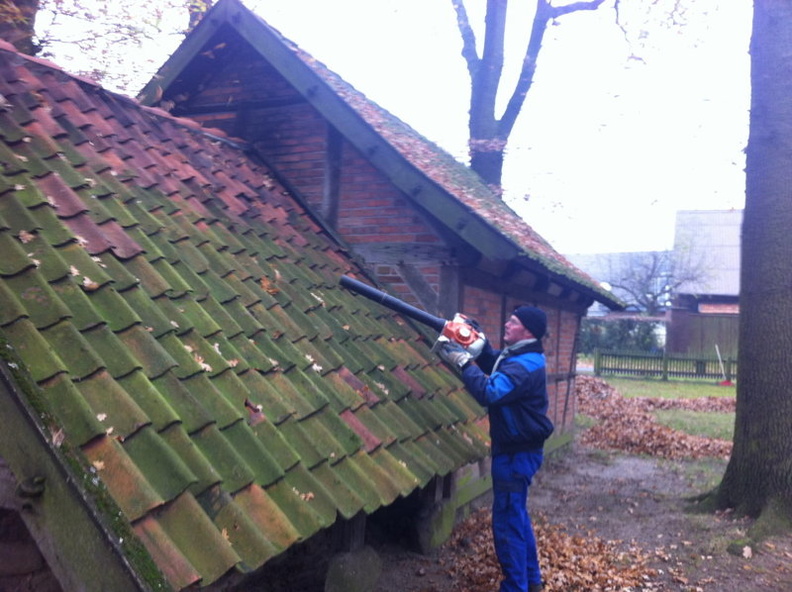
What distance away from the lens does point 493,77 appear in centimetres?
1507

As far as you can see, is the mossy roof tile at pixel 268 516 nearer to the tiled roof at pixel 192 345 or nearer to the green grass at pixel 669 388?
the tiled roof at pixel 192 345

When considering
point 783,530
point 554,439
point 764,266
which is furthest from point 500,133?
point 783,530

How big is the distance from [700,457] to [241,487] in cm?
1098

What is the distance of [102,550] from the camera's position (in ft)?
6.63

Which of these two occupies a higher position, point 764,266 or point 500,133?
point 500,133

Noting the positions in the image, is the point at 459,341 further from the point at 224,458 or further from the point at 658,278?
the point at 658,278

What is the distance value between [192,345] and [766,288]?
242 inches

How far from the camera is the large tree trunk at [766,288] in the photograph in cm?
699

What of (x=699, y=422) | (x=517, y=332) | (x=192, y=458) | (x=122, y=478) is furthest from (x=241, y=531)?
(x=699, y=422)

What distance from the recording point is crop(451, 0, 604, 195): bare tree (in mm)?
14586

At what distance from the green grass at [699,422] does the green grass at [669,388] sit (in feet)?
11.0

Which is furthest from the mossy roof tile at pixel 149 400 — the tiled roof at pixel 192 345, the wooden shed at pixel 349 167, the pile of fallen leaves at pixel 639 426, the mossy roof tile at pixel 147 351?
the pile of fallen leaves at pixel 639 426

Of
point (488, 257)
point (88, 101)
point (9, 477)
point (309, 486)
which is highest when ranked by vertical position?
point (88, 101)

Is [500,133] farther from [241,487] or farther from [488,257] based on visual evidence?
[241,487]
